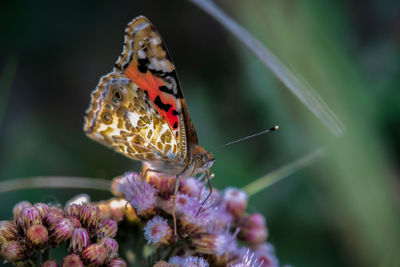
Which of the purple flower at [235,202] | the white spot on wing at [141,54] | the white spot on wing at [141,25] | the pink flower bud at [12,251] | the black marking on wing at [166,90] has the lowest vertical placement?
the pink flower bud at [12,251]

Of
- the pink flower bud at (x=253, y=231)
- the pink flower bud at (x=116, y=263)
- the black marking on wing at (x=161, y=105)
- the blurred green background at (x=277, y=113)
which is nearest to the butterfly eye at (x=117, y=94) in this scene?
the black marking on wing at (x=161, y=105)

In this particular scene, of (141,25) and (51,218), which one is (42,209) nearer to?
(51,218)

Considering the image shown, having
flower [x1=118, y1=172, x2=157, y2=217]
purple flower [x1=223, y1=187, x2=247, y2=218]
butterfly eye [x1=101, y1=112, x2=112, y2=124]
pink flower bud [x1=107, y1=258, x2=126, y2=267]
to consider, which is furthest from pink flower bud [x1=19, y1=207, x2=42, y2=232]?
purple flower [x1=223, y1=187, x2=247, y2=218]

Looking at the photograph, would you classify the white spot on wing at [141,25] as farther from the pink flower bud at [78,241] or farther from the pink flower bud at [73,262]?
the pink flower bud at [73,262]

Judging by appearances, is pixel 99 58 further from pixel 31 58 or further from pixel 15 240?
pixel 15 240

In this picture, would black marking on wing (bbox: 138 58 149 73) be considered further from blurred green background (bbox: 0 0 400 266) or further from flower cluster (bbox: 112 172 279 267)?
blurred green background (bbox: 0 0 400 266)

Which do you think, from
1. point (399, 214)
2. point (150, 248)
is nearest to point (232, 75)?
point (399, 214)
